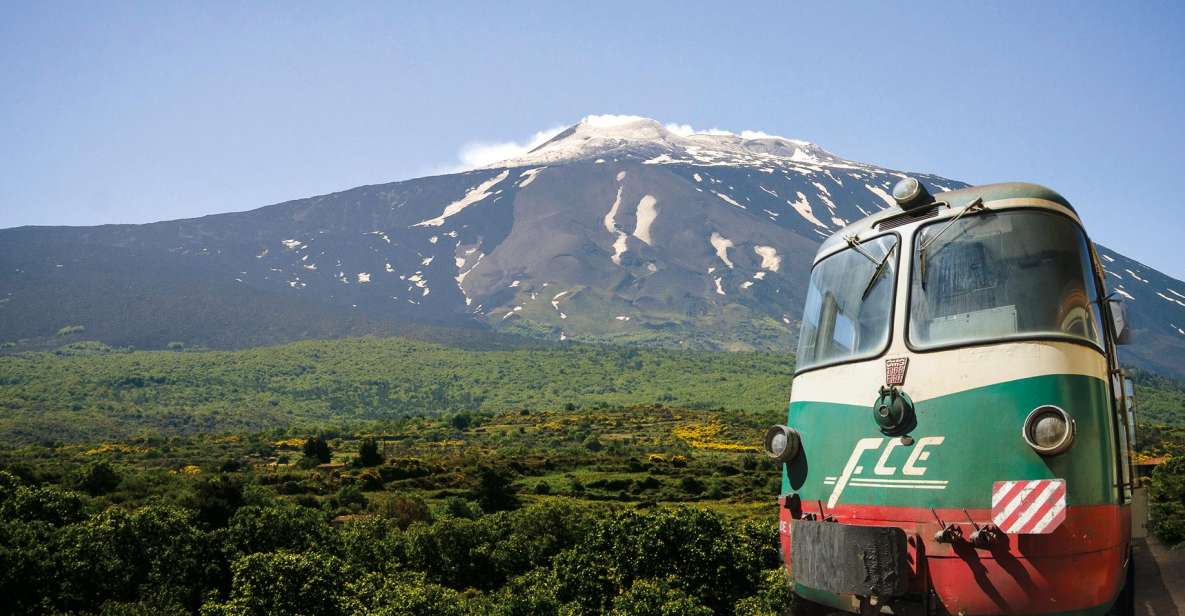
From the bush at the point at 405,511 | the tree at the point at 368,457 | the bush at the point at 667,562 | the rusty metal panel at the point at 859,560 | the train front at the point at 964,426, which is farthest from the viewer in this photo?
the tree at the point at 368,457

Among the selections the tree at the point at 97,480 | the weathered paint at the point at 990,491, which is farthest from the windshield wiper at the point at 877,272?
the tree at the point at 97,480

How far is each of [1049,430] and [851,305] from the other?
8.04 feet

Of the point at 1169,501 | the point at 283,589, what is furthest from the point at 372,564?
the point at 1169,501

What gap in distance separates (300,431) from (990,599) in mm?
145992

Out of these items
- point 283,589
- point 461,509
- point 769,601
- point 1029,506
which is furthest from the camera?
point 461,509

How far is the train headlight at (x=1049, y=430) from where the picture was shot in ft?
24.6

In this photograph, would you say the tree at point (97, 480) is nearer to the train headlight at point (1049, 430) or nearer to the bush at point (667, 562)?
the bush at point (667, 562)

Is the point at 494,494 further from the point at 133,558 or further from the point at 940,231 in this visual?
the point at 940,231

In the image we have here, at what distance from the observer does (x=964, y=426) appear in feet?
26.2

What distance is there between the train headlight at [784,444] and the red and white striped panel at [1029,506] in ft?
6.96

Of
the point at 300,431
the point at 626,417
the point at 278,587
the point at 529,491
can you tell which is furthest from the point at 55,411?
the point at 278,587

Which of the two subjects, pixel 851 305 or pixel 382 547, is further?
pixel 382 547

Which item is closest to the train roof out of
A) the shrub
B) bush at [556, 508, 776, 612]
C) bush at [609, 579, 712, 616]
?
bush at [609, 579, 712, 616]

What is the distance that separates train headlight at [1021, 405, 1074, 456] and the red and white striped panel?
0.28m
